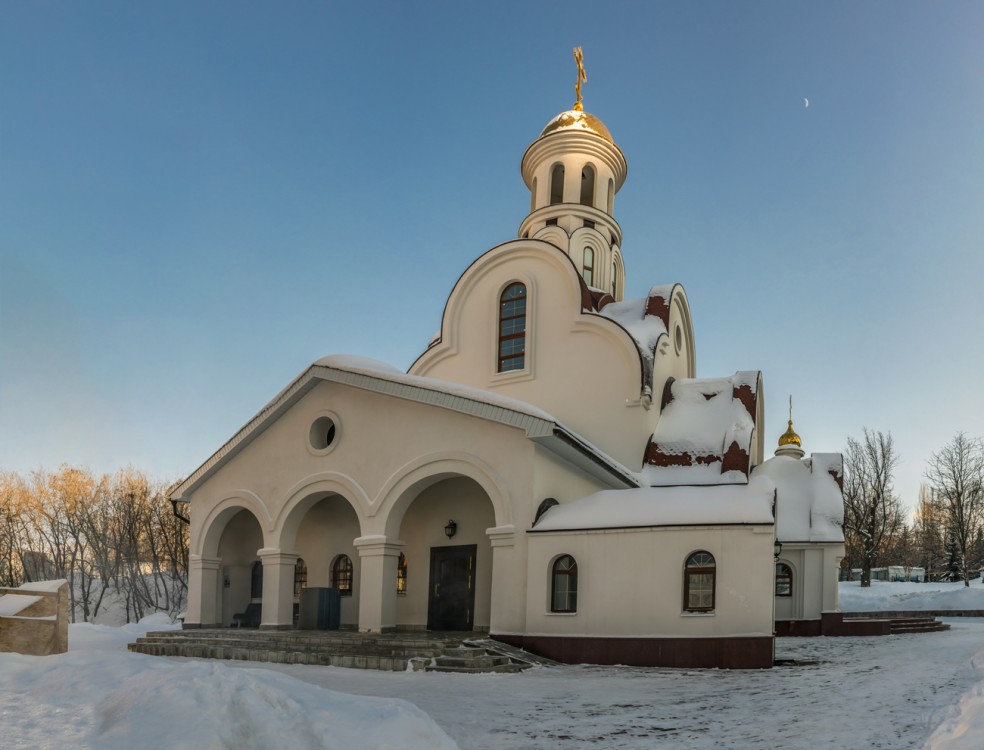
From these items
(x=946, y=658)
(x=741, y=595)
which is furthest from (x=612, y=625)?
(x=946, y=658)

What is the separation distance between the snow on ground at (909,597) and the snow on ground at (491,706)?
21160 millimetres

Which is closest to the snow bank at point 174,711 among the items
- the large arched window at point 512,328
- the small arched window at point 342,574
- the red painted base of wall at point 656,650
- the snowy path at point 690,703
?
the snowy path at point 690,703

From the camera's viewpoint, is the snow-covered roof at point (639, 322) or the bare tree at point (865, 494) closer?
the snow-covered roof at point (639, 322)

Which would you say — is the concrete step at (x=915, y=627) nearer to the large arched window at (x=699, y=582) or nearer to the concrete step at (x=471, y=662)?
the large arched window at (x=699, y=582)

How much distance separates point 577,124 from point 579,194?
2.26 metres

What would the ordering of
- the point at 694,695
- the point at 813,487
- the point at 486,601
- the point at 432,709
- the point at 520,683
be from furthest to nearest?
1. the point at 813,487
2. the point at 486,601
3. the point at 520,683
4. the point at 694,695
5. the point at 432,709

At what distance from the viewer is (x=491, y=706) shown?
9227 millimetres

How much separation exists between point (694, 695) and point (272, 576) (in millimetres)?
10579

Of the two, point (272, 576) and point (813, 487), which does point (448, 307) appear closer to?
point (272, 576)

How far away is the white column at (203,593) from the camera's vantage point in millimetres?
19359

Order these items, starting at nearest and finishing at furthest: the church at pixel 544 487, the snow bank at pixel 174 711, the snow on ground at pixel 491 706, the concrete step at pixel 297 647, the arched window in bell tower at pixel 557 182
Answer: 1. the snow bank at pixel 174 711
2. the snow on ground at pixel 491 706
3. the concrete step at pixel 297 647
4. the church at pixel 544 487
5. the arched window in bell tower at pixel 557 182

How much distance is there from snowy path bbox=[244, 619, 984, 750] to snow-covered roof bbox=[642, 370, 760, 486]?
5.91 m

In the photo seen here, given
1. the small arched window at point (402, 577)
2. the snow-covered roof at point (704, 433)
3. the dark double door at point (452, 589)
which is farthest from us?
the snow-covered roof at point (704, 433)

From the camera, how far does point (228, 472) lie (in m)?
19.5
